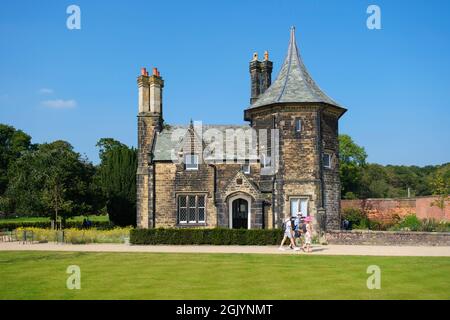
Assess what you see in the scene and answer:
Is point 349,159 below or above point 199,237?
above

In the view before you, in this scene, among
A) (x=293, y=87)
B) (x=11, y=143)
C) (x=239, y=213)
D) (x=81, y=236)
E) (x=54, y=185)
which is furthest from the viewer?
(x=11, y=143)

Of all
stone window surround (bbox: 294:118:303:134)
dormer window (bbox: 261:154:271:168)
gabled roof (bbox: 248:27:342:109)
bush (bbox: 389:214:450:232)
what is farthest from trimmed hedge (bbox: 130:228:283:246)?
bush (bbox: 389:214:450:232)

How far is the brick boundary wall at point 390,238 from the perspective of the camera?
2827 centimetres

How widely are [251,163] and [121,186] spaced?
50.5 ft

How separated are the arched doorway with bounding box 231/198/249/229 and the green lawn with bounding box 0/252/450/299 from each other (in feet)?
42.1

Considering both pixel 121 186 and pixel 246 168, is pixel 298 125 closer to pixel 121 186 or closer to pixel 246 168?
pixel 246 168

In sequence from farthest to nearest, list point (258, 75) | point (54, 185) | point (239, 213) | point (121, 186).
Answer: point (121, 186)
point (258, 75)
point (54, 185)
point (239, 213)

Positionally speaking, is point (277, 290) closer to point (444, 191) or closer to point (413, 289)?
point (413, 289)

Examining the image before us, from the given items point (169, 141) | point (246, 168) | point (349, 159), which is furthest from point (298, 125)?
point (349, 159)

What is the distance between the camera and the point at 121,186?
46.5 meters

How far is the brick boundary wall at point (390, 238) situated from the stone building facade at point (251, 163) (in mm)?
3321

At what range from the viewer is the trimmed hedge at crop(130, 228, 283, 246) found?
28312mm

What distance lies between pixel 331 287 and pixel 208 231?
15.4m

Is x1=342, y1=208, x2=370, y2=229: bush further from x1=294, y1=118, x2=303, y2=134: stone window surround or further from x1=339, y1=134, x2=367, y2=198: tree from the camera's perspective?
x1=339, y1=134, x2=367, y2=198: tree
